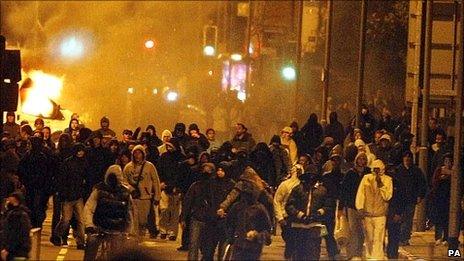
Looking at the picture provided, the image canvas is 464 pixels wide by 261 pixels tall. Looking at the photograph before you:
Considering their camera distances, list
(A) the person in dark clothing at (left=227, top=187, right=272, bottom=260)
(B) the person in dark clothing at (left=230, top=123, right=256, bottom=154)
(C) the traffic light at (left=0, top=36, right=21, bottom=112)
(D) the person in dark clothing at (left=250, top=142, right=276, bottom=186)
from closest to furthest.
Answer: (C) the traffic light at (left=0, top=36, right=21, bottom=112)
(A) the person in dark clothing at (left=227, top=187, right=272, bottom=260)
(D) the person in dark clothing at (left=250, top=142, right=276, bottom=186)
(B) the person in dark clothing at (left=230, top=123, right=256, bottom=154)

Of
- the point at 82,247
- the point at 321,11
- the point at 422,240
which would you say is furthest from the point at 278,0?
the point at 82,247

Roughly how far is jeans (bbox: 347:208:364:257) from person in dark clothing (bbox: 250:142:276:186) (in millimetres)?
3206

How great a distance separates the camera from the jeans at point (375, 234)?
65.3 ft

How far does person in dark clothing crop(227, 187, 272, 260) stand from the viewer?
16625 mm

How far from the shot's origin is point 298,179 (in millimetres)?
18422

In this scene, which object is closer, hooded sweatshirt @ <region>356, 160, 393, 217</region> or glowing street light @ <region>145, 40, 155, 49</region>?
hooded sweatshirt @ <region>356, 160, 393, 217</region>

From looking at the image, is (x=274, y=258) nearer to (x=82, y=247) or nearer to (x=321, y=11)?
(x=82, y=247)

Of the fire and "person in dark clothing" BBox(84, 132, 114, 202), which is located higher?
the fire

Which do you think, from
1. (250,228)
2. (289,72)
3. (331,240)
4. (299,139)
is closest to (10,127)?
(299,139)

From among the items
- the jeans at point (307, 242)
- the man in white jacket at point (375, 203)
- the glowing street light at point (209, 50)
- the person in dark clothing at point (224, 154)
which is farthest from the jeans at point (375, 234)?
the glowing street light at point (209, 50)

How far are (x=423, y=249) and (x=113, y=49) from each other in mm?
51159

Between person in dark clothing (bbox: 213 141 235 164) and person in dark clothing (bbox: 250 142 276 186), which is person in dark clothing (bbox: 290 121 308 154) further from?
person in dark clothing (bbox: 213 141 235 164)

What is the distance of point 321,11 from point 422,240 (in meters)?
27.4

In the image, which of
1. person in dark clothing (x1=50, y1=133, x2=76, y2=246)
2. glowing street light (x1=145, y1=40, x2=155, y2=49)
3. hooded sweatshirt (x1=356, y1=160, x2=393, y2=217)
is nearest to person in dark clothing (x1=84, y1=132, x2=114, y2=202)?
person in dark clothing (x1=50, y1=133, x2=76, y2=246)
